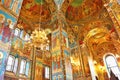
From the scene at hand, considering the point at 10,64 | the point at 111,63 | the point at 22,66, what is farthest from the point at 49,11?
the point at 111,63

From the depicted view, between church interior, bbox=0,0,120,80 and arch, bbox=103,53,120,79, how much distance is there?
35cm

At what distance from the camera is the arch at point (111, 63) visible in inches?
653

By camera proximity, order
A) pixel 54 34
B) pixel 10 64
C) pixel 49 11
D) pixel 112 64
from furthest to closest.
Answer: pixel 112 64, pixel 49 11, pixel 54 34, pixel 10 64

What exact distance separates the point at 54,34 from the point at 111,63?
35.8ft

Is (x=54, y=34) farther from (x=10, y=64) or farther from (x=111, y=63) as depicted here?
(x=111, y=63)

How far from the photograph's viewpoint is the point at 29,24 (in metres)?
13.0

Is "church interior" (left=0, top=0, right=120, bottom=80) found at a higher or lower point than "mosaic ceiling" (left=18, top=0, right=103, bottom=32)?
lower

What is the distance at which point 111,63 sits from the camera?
17359 millimetres

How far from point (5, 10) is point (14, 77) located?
17.0ft

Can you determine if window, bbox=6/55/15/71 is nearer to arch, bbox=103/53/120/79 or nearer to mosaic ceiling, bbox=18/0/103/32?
mosaic ceiling, bbox=18/0/103/32

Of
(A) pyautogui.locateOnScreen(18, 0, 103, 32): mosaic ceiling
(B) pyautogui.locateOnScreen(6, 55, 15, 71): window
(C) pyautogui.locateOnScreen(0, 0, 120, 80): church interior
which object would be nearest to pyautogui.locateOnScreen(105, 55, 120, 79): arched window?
(C) pyautogui.locateOnScreen(0, 0, 120, 80): church interior

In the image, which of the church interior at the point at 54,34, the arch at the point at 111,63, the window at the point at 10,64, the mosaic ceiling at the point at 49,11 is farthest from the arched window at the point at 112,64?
the window at the point at 10,64

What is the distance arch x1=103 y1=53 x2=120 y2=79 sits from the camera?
16.6 m

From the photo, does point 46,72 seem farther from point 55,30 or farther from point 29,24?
point 29,24
